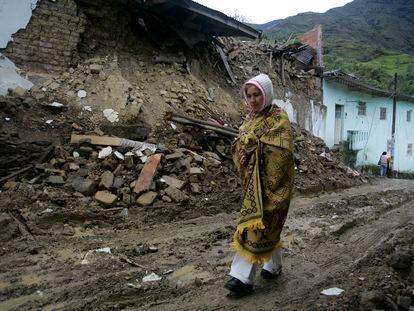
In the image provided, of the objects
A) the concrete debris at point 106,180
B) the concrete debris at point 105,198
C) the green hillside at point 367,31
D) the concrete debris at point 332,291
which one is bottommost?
the concrete debris at point 332,291

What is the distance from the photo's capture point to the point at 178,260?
13.7 feet

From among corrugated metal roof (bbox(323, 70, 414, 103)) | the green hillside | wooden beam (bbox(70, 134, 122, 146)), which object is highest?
the green hillside

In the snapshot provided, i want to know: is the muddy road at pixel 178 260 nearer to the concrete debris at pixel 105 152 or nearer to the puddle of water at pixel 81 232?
the puddle of water at pixel 81 232

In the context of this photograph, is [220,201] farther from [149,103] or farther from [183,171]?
[149,103]

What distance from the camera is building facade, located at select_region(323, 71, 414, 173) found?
21.0 meters

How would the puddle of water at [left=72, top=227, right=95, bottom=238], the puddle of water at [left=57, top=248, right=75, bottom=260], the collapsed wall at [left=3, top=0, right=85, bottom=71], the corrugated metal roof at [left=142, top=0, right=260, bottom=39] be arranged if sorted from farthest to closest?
the corrugated metal roof at [left=142, top=0, right=260, bottom=39]
the collapsed wall at [left=3, top=0, right=85, bottom=71]
the puddle of water at [left=72, top=227, right=95, bottom=238]
the puddle of water at [left=57, top=248, right=75, bottom=260]

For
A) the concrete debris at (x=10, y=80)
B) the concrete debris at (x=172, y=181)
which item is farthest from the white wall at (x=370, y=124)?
the concrete debris at (x=10, y=80)

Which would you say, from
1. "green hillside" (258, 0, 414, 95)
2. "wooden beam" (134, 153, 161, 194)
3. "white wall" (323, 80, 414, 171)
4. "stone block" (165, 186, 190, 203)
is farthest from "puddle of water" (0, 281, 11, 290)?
"green hillside" (258, 0, 414, 95)

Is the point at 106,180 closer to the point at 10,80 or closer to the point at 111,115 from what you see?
the point at 111,115

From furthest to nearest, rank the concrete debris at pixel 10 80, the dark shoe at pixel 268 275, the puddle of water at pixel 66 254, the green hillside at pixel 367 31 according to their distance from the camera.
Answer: the green hillside at pixel 367 31 → the concrete debris at pixel 10 80 → the puddle of water at pixel 66 254 → the dark shoe at pixel 268 275

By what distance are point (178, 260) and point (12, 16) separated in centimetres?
605

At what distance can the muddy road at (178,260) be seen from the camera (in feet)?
10.2

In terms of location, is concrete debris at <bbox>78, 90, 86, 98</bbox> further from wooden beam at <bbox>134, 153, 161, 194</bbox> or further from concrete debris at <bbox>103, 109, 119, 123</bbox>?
wooden beam at <bbox>134, 153, 161, 194</bbox>

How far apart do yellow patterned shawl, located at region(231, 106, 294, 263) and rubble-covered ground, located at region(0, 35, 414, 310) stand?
456 millimetres
